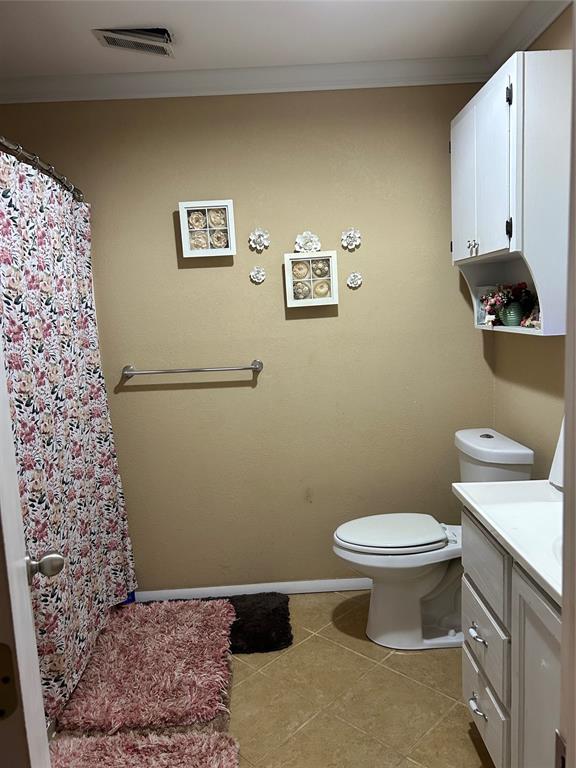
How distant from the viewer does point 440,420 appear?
9.71ft

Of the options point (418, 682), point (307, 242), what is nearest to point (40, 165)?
point (307, 242)

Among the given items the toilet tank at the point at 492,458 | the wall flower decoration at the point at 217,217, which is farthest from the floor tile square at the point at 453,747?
the wall flower decoration at the point at 217,217

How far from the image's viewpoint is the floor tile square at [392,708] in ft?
6.75

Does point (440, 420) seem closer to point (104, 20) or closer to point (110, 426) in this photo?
point (110, 426)

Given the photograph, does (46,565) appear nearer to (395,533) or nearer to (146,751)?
(146,751)

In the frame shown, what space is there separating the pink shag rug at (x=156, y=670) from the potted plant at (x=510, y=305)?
1.73 m

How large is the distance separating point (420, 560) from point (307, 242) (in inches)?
57.8

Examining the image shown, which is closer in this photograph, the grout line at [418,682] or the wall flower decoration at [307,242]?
the grout line at [418,682]

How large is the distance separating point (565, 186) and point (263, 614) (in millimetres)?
2134

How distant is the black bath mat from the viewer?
8.52ft

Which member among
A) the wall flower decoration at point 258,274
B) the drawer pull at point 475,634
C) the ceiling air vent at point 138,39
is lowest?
the drawer pull at point 475,634

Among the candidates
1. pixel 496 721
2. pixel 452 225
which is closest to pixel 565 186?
pixel 452 225

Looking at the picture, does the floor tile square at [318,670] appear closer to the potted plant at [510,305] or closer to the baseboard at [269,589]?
the baseboard at [269,589]

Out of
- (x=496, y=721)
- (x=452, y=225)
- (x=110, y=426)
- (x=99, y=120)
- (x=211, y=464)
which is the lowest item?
(x=496, y=721)
